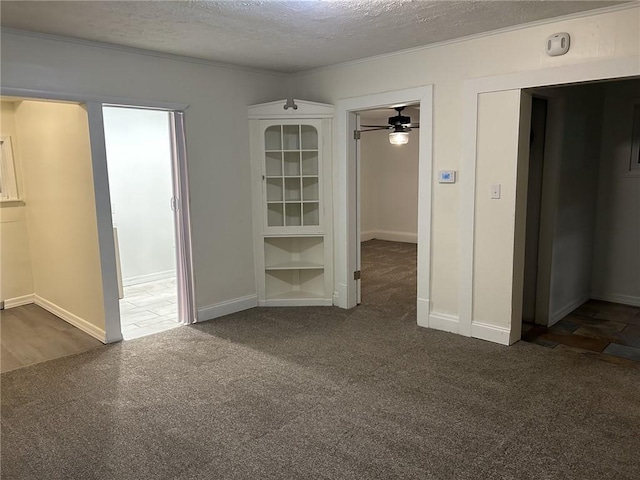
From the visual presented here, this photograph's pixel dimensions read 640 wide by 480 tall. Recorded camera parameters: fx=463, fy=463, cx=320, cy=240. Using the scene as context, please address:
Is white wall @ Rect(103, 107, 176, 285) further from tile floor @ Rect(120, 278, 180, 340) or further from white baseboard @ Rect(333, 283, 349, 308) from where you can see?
white baseboard @ Rect(333, 283, 349, 308)

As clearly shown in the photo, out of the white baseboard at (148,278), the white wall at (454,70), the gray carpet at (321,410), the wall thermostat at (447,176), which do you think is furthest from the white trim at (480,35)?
the white baseboard at (148,278)

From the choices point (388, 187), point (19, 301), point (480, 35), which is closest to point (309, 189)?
point (480, 35)

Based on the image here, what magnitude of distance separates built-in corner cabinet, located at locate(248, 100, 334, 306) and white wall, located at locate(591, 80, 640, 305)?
2.87 metres

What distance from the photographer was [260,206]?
477cm

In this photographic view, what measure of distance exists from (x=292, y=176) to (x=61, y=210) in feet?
7.21

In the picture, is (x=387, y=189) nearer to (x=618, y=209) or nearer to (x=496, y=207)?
(x=618, y=209)

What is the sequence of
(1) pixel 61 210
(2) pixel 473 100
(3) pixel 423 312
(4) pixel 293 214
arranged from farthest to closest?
(4) pixel 293 214 → (1) pixel 61 210 → (3) pixel 423 312 → (2) pixel 473 100

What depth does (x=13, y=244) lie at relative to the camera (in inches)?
197

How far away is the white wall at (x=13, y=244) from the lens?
15.9ft

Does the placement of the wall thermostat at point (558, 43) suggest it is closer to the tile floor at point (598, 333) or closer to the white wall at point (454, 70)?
the white wall at point (454, 70)

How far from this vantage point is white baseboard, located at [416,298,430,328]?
416 centimetres

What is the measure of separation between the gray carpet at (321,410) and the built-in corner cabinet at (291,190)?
936mm

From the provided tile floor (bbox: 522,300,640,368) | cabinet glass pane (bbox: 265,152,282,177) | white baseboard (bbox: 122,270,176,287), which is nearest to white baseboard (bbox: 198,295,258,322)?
cabinet glass pane (bbox: 265,152,282,177)

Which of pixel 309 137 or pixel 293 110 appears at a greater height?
pixel 293 110
